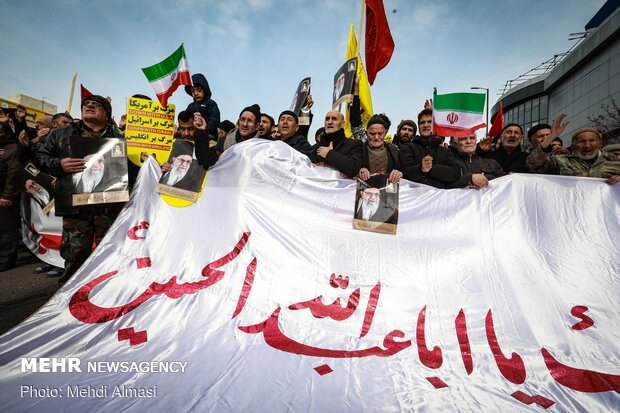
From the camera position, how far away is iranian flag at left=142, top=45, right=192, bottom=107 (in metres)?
3.65

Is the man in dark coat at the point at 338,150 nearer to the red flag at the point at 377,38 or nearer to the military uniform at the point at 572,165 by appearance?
the red flag at the point at 377,38

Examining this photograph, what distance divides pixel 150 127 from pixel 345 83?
8.65ft

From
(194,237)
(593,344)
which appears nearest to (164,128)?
(194,237)

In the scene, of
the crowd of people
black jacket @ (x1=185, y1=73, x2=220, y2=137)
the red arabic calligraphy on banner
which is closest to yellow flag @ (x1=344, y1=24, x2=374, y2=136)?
the crowd of people

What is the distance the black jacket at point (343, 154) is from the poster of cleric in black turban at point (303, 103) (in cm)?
114

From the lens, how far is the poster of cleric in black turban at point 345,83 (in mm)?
4012

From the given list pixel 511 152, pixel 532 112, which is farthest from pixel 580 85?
pixel 511 152

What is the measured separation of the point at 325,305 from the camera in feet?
8.01

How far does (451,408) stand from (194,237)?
2.33 m

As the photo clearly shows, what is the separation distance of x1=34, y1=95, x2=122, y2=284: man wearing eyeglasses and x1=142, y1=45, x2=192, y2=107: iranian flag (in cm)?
77

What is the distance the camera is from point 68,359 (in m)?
1.87

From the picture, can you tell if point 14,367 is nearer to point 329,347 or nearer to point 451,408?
point 329,347

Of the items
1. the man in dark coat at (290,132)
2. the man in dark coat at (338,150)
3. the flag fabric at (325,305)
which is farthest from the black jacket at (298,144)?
the flag fabric at (325,305)

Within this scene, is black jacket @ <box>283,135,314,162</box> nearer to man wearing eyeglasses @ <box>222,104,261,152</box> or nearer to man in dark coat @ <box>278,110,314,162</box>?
man in dark coat @ <box>278,110,314,162</box>
